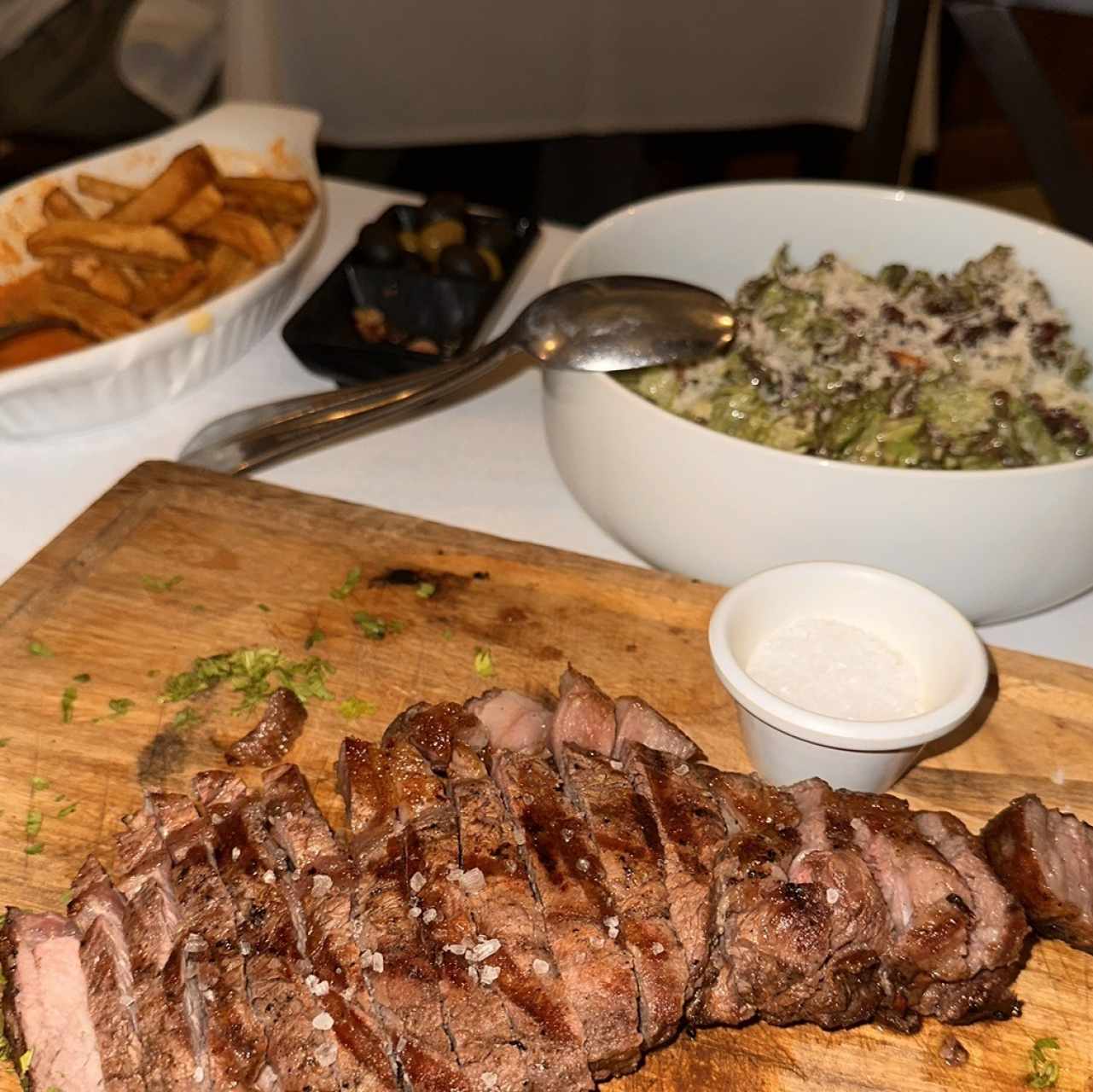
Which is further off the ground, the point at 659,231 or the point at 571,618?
the point at 659,231

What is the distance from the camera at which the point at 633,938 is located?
6.78 ft

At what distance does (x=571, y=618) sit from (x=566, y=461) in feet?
1.64

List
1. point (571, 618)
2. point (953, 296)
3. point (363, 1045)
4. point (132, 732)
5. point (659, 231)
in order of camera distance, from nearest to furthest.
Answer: point (363, 1045) < point (132, 732) < point (571, 618) < point (953, 296) < point (659, 231)

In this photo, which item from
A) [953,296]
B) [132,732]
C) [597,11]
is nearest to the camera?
[132,732]

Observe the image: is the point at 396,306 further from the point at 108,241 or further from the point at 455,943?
the point at 455,943

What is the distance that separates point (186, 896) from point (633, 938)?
0.84 m

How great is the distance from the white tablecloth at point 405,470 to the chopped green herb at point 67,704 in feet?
2.10

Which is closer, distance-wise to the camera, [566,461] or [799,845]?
A: [799,845]

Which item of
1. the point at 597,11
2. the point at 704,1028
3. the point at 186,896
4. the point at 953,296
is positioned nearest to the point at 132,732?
the point at 186,896

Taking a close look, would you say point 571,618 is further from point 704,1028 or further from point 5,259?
point 5,259

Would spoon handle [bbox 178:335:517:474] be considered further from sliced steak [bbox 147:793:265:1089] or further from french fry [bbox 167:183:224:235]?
sliced steak [bbox 147:793:265:1089]

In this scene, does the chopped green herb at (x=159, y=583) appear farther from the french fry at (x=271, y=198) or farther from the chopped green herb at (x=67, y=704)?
the french fry at (x=271, y=198)

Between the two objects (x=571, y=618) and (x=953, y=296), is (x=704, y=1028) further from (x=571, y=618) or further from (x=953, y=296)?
(x=953, y=296)

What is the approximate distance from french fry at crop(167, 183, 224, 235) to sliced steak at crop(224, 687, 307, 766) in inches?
75.1
